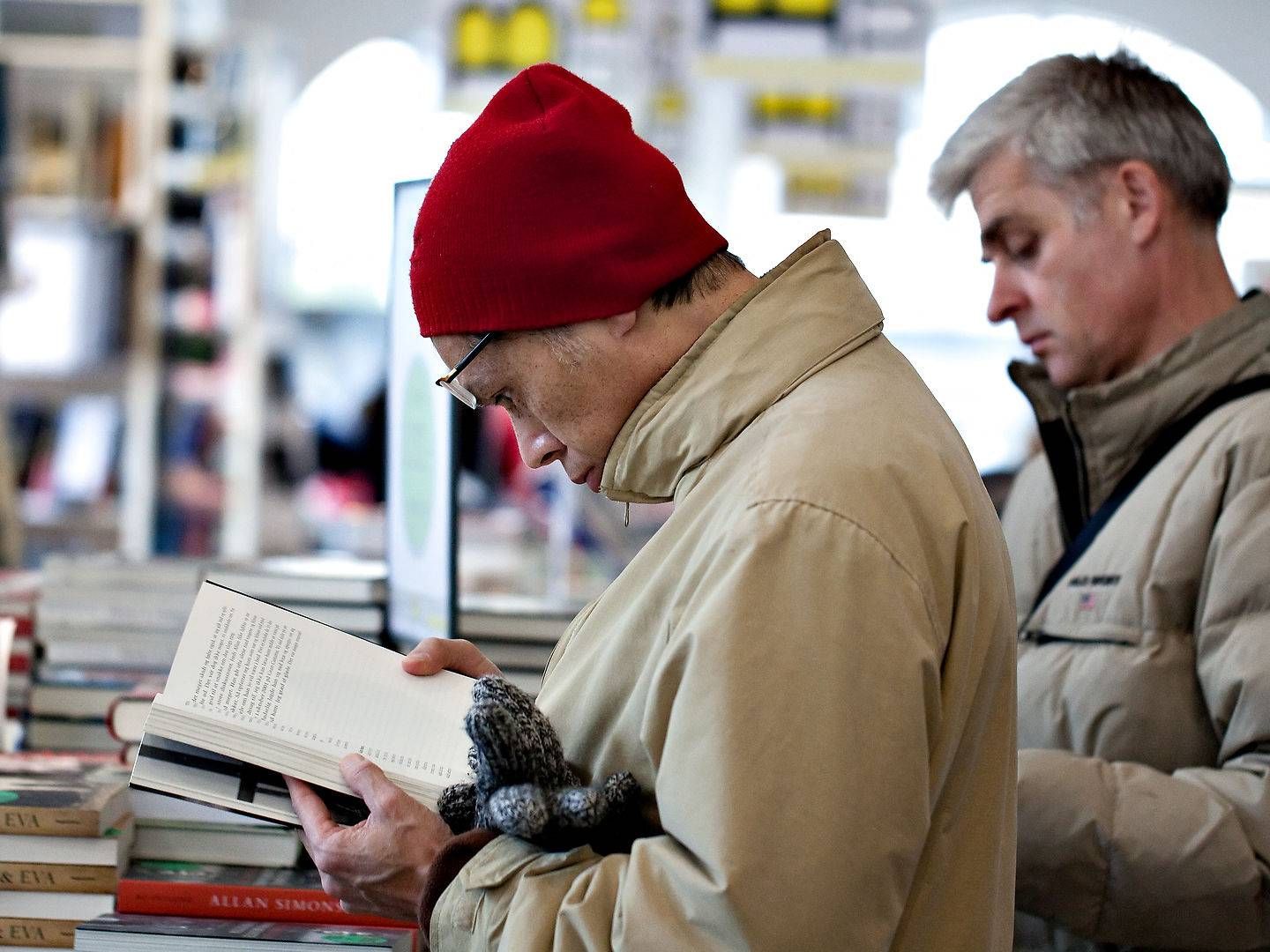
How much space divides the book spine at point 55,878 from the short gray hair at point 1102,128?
1282 millimetres

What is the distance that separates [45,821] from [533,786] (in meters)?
0.64

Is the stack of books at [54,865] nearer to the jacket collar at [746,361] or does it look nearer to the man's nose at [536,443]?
the man's nose at [536,443]

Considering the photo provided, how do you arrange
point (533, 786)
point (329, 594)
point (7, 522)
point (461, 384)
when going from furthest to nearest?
1. point (7, 522)
2. point (329, 594)
3. point (461, 384)
4. point (533, 786)

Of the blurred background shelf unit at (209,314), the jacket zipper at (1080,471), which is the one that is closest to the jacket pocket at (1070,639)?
the jacket zipper at (1080,471)

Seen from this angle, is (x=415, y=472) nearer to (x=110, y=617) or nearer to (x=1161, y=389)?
(x=110, y=617)

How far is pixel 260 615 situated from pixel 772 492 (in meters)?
0.56

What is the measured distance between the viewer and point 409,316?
1.79 meters

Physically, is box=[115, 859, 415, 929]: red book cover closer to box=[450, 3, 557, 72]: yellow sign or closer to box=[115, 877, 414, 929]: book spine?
box=[115, 877, 414, 929]: book spine

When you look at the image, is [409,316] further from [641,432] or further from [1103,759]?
[1103,759]

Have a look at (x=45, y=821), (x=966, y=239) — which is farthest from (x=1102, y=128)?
(x=966, y=239)

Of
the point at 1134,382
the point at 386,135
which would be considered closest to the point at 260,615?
the point at 1134,382

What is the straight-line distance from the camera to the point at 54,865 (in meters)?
1.43

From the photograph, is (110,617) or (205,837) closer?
(205,837)

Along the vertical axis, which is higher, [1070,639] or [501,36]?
[501,36]
